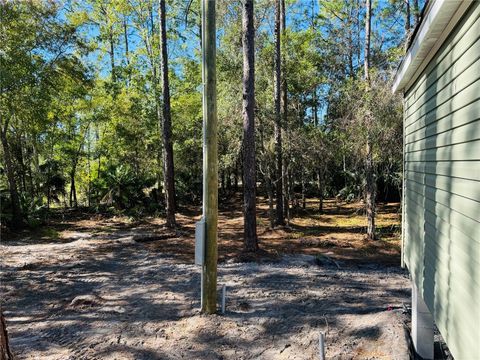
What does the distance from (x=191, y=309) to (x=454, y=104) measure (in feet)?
15.3

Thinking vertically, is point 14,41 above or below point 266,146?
above

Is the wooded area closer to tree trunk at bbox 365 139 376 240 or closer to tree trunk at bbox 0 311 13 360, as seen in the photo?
tree trunk at bbox 365 139 376 240

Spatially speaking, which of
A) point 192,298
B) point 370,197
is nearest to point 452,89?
point 192,298

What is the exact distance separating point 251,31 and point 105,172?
1184 centimetres

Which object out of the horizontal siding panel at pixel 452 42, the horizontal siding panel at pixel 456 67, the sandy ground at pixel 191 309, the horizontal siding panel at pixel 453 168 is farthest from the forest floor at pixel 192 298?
the horizontal siding panel at pixel 452 42

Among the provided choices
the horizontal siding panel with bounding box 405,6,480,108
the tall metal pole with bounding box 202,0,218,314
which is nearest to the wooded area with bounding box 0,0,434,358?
the tall metal pole with bounding box 202,0,218,314

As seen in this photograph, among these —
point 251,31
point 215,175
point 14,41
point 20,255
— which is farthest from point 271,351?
point 14,41

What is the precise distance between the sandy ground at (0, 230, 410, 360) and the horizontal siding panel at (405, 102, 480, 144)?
2.48 meters

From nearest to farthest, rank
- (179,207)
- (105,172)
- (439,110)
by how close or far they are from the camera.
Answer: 1. (439,110)
2. (105,172)
3. (179,207)

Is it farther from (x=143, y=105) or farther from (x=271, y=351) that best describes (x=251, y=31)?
(x=143, y=105)

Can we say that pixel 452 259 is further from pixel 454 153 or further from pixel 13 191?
pixel 13 191

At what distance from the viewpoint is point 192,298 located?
6.30 m

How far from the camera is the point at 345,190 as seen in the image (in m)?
23.5

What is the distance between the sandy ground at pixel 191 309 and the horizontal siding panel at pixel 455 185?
79.3 inches
